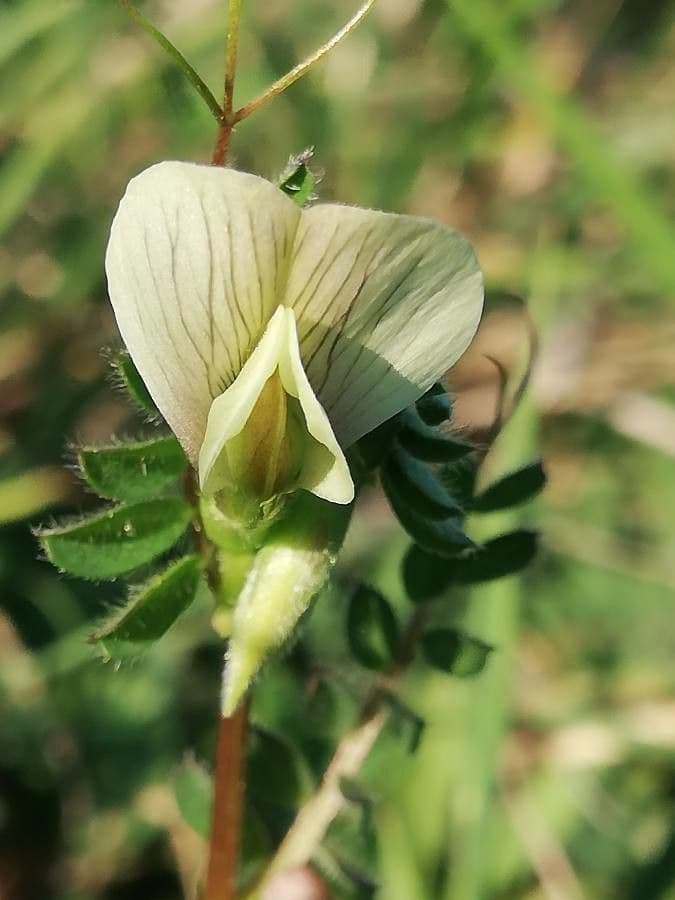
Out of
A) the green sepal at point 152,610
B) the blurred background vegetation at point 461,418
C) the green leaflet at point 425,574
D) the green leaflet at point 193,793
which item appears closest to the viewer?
the green sepal at point 152,610

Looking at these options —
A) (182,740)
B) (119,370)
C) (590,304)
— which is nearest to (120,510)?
(119,370)

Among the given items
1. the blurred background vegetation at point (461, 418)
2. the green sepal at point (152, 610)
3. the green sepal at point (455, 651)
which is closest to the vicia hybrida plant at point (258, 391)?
the green sepal at point (152, 610)

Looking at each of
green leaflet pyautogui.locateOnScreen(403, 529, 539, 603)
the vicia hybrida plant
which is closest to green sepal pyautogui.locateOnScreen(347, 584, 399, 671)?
green leaflet pyautogui.locateOnScreen(403, 529, 539, 603)

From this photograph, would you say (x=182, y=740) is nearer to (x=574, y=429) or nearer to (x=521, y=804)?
(x=521, y=804)

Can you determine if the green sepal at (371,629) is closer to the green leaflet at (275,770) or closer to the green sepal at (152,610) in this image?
the green leaflet at (275,770)

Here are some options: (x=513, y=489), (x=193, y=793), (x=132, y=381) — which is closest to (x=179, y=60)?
(x=132, y=381)

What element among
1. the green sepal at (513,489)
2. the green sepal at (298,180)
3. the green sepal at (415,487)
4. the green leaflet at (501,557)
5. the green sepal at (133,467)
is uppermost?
the green sepal at (298,180)

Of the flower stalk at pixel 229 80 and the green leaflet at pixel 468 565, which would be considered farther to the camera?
the green leaflet at pixel 468 565
